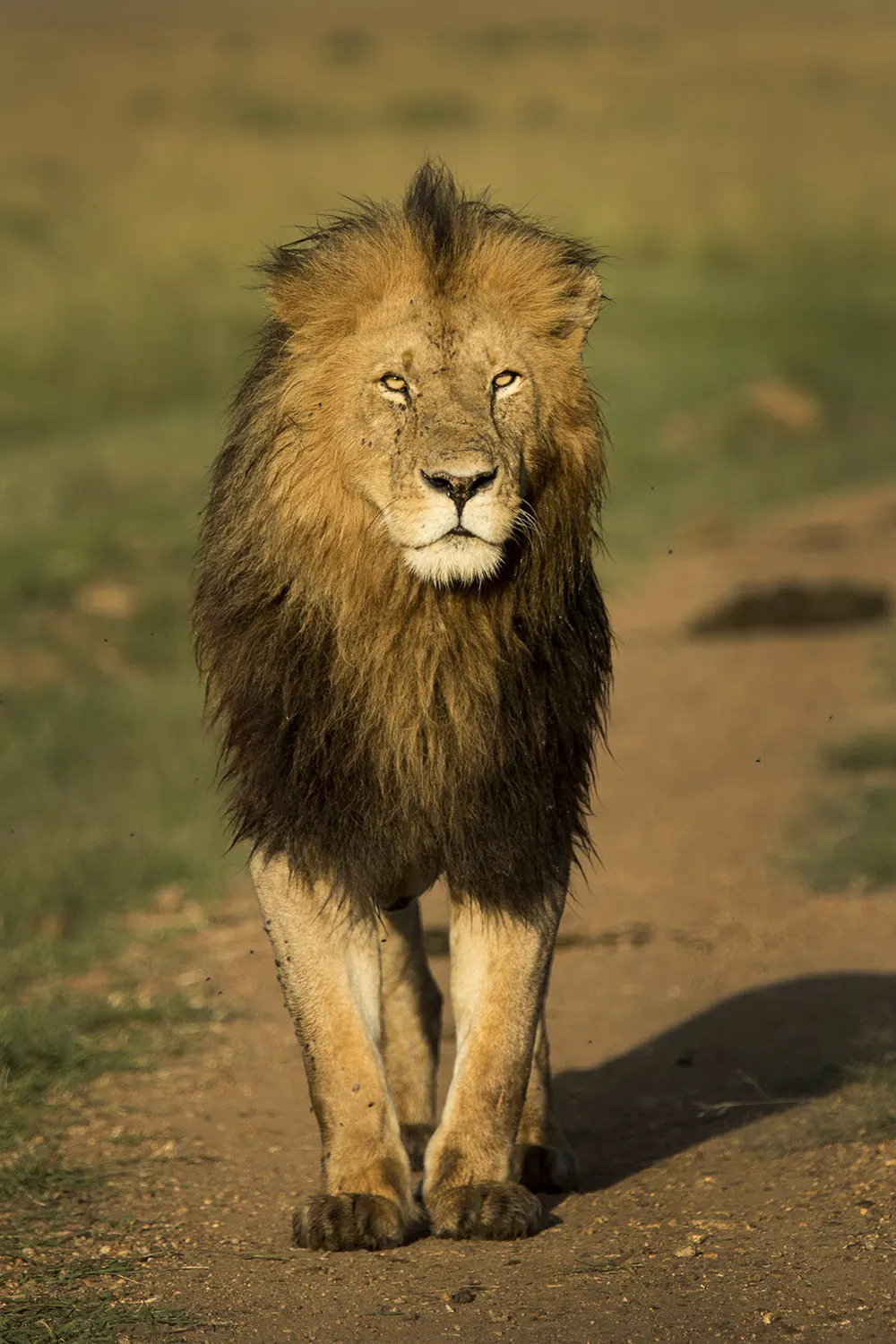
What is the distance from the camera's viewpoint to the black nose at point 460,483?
3.59 m

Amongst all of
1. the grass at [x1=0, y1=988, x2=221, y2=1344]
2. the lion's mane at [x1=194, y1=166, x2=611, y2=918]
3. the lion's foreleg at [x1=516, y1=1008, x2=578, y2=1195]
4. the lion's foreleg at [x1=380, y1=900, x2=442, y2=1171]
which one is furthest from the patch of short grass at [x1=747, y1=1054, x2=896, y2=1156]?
the grass at [x1=0, y1=988, x2=221, y2=1344]

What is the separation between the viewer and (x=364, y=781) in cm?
398

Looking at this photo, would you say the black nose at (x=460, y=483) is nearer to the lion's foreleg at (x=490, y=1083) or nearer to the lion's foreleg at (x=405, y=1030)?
the lion's foreleg at (x=490, y=1083)

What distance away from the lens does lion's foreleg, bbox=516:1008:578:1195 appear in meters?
4.29

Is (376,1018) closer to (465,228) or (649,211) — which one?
(465,228)

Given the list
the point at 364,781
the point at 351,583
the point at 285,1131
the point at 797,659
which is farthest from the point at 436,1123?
the point at 797,659

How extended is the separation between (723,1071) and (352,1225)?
5.61ft

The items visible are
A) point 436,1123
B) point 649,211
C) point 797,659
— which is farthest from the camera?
point 649,211

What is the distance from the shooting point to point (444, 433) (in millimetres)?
3658

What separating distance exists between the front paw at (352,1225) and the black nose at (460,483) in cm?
121

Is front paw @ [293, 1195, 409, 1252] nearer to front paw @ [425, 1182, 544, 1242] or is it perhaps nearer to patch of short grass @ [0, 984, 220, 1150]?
front paw @ [425, 1182, 544, 1242]

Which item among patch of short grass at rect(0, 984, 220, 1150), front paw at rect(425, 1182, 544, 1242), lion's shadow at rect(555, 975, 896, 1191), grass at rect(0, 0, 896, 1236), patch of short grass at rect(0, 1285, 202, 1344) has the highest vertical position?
grass at rect(0, 0, 896, 1236)

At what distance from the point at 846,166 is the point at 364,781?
29085 millimetres

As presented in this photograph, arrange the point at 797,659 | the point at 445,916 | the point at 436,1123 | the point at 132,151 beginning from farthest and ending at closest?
the point at 132,151
the point at 797,659
the point at 445,916
the point at 436,1123
